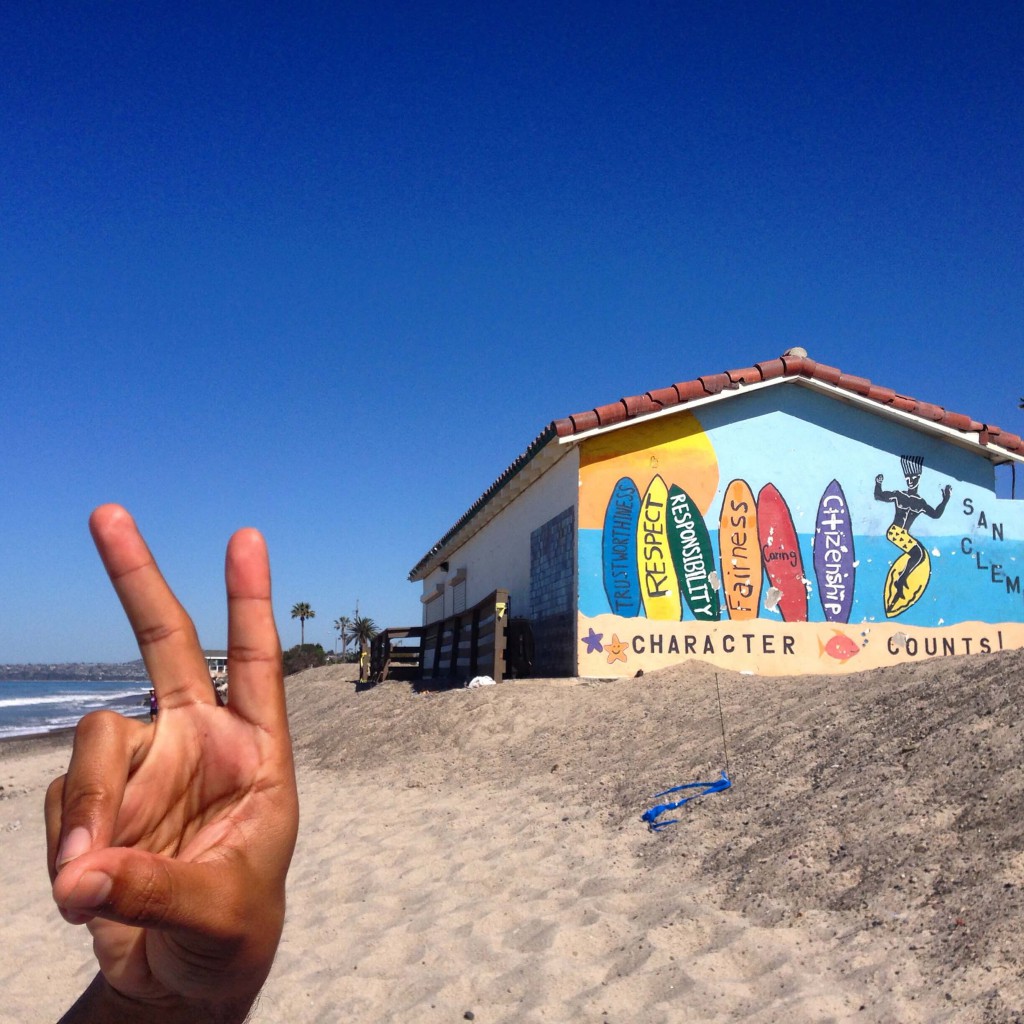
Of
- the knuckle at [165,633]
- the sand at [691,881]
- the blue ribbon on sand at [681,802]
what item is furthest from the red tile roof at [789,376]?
the knuckle at [165,633]

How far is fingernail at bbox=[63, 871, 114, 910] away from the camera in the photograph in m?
1.11

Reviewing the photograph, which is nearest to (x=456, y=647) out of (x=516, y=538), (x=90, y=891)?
(x=516, y=538)

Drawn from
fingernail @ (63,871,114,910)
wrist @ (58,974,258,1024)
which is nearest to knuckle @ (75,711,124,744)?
fingernail @ (63,871,114,910)

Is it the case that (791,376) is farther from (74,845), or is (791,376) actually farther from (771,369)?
(74,845)

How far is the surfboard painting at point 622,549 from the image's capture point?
37.6 feet

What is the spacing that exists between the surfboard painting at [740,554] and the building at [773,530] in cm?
2

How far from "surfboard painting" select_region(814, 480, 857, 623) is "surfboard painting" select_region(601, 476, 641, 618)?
8.49ft

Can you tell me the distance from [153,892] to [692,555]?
10.9 meters

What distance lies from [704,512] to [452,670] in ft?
16.5

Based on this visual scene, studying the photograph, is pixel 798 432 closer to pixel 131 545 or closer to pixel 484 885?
pixel 484 885

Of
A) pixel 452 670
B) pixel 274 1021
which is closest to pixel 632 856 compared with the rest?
pixel 274 1021

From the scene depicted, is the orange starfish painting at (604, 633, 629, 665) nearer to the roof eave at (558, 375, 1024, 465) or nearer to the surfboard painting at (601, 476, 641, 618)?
the surfboard painting at (601, 476, 641, 618)

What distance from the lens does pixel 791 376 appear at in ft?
41.2

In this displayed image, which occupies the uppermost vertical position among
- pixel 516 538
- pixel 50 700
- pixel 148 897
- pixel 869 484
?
pixel 869 484
